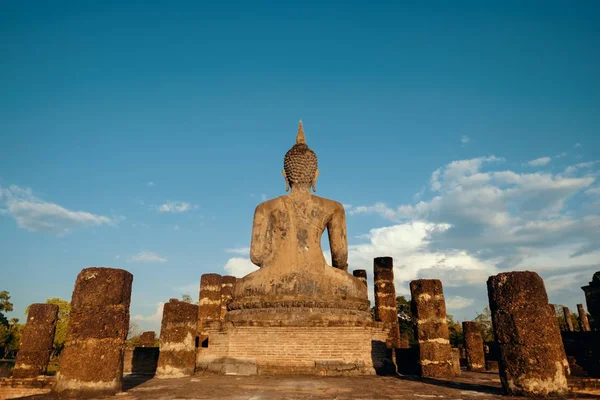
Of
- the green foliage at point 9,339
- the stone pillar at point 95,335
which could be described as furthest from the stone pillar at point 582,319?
the green foliage at point 9,339

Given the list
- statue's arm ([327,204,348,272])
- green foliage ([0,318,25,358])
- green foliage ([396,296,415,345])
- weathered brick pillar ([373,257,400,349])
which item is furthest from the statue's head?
green foliage ([0,318,25,358])

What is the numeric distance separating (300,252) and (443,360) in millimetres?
4502

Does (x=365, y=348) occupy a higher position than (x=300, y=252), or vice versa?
(x=300, y=252)

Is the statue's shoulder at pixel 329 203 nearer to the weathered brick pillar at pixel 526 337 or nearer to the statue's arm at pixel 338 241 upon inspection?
the statue's arm at pixel 338 241

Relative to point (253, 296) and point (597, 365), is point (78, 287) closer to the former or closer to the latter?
point (253, 296)

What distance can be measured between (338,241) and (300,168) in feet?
8.32

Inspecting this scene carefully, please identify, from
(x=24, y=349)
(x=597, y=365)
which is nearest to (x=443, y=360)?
(x=597, y=365)

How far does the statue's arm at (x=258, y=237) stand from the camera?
40.5ft

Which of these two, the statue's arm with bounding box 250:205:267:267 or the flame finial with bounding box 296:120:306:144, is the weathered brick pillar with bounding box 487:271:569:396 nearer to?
the statue's arm with bounding box 250:205:267:267

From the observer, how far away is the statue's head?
1298 cm

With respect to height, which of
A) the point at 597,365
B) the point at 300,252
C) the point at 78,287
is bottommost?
the point at 597,365

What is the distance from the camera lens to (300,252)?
11750mm

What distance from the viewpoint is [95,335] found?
6254mm

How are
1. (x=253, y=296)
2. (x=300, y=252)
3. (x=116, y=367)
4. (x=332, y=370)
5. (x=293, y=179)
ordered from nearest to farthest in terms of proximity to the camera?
(x=116, y=367), (x=332, y=370), (x=253, y=296), (x=300, y=252), (x=293, y=179)
